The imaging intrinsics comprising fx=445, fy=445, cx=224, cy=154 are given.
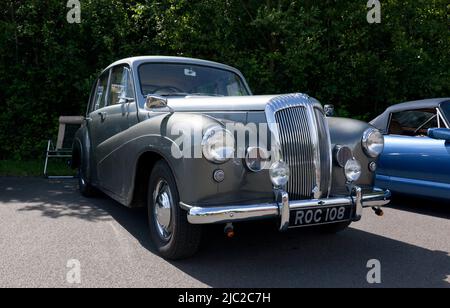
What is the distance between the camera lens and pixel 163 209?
3.65m

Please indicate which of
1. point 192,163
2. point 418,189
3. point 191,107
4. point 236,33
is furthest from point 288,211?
point 236,33

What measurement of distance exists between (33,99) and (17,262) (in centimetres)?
696

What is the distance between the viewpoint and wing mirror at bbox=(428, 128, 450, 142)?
509cm

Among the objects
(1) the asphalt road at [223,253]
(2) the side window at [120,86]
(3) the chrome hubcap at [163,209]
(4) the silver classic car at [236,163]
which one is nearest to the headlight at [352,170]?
(4) the silver classic car at [236,163]

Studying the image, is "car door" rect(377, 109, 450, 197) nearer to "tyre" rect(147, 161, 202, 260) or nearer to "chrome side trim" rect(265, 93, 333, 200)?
"chrome side trim" rect(265, 93, 333, 200)

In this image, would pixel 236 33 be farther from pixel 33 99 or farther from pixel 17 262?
pixel 17 262

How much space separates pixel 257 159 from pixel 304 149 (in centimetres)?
46

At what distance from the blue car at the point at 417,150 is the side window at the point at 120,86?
11.0 feet

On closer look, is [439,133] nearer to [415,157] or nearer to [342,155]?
[415,157]

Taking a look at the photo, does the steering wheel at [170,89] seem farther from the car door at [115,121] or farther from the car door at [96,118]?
the car door at [96,118]

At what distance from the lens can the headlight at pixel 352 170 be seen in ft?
12.3

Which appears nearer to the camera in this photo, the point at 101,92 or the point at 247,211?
the point at 247,211

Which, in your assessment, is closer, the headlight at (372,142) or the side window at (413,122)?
the headlight at (372,142)

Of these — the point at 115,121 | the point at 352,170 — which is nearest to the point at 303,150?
the point at 352,170
